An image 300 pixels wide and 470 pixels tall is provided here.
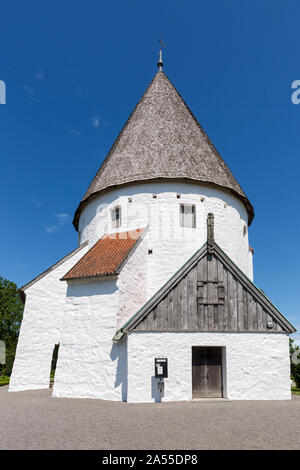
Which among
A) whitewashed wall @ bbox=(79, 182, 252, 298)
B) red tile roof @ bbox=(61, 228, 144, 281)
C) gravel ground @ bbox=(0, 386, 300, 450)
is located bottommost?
gravel ground @ bbox=(0, 386, 300, 450)

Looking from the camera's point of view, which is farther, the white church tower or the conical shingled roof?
the conical shingled roof

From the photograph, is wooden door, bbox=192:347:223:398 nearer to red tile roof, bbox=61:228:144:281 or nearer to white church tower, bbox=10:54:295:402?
white church tower, bbox=10:54:295:402

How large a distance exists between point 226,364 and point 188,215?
7.55m

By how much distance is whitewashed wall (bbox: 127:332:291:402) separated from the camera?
13727 millimetres

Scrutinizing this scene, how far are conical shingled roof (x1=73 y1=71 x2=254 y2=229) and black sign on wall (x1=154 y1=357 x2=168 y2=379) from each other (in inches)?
349

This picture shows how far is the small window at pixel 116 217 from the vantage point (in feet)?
64.6

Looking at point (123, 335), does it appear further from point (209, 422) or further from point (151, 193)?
point (151, 193)

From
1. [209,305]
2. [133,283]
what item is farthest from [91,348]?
[209,305]

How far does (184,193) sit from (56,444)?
13.8m

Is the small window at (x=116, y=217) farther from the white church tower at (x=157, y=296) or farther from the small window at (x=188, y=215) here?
the small window at (x=188, y=215)

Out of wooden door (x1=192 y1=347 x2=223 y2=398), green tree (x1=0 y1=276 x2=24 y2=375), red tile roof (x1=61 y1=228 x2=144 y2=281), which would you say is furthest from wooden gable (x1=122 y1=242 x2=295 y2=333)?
green tree (x1=0 y1=276 x2=24 y2=375)

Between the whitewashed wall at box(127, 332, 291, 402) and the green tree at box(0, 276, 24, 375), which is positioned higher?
the green tree at box(0, 276, 24, 375)

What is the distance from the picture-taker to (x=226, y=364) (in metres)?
14.5

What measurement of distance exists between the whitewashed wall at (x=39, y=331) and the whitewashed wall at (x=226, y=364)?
6586mm
